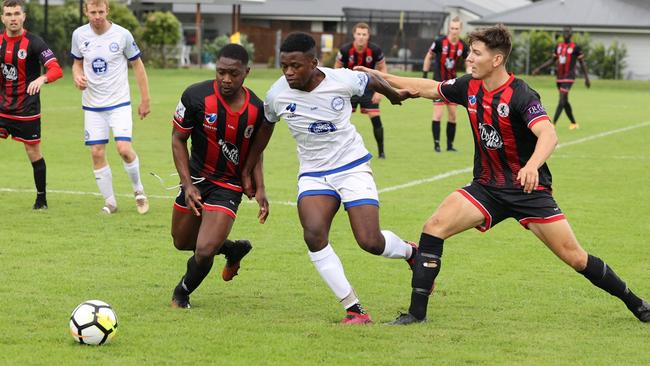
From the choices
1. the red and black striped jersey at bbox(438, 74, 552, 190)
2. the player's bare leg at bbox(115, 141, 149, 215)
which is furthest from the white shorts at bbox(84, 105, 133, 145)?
the red and black striped jersey at bbox(438, 74, 552, 190)

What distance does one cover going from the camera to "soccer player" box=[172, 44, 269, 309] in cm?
803

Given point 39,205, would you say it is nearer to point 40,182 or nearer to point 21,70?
point 40,182

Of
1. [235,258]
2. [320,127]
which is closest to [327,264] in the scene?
[320,127]

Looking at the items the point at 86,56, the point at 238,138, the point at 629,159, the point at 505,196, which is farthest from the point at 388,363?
the point at 629,159

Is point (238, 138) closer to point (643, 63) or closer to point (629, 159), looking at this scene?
point (629, 159)

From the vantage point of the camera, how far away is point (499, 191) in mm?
7887

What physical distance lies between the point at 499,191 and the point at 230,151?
6.49ft

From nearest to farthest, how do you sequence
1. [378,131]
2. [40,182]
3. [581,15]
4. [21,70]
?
[21,70], [40,182], [378,131], [581,15]

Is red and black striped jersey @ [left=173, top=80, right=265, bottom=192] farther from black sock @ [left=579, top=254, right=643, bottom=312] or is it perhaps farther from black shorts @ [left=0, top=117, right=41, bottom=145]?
black shorts @ [left=0, top=117, right=41, bottom=145]

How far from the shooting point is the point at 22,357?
6645mm

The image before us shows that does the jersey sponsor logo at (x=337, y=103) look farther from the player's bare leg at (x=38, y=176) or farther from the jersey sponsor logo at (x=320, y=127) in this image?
the player's bare leg at (x=38, y=176)

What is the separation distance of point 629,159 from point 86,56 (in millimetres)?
10904

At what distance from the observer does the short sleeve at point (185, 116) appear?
8.12m

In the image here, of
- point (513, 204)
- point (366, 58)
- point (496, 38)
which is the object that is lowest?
point (513, 204)
